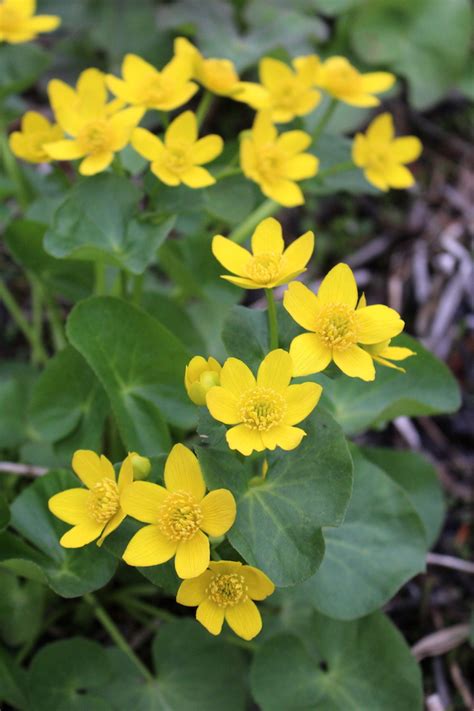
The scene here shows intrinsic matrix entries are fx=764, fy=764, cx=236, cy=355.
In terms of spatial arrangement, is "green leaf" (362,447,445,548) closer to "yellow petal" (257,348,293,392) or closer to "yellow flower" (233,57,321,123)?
"yellow petal" (257,348,293,392)

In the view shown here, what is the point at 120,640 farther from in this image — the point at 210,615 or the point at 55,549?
the point at 210,615

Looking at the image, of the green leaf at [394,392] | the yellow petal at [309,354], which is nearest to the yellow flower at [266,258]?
the yellow petal at [309,354]

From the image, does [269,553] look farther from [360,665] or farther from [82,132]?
[82,132]

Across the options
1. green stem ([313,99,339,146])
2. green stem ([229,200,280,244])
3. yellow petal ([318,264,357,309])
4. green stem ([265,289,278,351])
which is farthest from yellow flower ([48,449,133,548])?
green stem ([313,99,339,146])

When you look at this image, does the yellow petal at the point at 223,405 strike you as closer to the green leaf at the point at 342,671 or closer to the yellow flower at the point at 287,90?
the green leaf at the point at 342,671

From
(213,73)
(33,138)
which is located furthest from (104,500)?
(213,73)

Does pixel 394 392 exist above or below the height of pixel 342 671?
above

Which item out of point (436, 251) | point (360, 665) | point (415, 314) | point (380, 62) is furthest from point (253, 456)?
point (380, 62)
